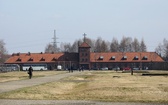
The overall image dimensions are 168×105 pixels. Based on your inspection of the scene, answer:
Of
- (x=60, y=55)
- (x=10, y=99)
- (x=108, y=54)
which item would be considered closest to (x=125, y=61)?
(x=108, y=54)

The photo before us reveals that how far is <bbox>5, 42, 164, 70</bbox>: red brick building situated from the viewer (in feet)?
433

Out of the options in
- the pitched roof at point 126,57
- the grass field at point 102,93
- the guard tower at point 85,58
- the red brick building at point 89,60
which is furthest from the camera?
the pitched roof at point 126,57

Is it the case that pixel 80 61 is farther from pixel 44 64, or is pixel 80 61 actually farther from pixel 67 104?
pixel 67 104

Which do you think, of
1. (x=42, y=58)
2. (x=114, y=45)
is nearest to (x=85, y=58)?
(x=42, y=58)

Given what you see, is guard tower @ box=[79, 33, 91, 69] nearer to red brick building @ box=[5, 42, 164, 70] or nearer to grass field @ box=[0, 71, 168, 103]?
red brick building @ box=[5, 42, 164, 70]

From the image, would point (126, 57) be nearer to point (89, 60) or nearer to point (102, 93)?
point (89, 60)

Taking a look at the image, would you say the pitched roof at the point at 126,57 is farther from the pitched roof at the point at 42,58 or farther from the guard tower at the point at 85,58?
the pitched roof at the point at 42,58

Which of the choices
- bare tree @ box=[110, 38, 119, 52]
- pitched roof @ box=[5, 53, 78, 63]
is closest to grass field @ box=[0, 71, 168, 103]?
pitched roof @ box=[5, 53, 78, 63]

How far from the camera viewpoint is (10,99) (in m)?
17.4

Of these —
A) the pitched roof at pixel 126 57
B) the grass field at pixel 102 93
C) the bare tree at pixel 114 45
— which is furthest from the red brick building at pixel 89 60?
the grass field at pixel 102 93

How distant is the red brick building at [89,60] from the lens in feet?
433

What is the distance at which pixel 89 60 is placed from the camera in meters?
Answer: 132

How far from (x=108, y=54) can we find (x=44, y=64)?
84.5ft

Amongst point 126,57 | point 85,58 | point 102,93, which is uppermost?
point 126,57
